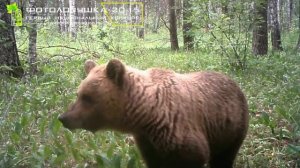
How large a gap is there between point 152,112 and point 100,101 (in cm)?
45

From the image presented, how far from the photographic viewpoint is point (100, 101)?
347 cm

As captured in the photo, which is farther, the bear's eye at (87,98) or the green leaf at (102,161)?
the green leaf at (102,161)

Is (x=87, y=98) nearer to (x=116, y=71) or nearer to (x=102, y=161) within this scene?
(x=116, y=71)

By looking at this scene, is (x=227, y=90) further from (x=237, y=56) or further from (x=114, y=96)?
(x=237, y=56)

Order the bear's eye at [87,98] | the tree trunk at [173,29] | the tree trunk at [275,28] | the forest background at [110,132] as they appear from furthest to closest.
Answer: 1. the tree trunk at [173,29]
2. the tree trunk at [275,28]
3. the forest background at [110,132]
4. the bear's eye at [87,98]

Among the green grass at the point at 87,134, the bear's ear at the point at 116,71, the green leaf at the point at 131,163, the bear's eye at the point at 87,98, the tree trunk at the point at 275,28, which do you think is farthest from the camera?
the tree trunk at the point at 275,28

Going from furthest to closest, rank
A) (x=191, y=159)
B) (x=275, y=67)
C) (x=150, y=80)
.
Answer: (x=275, y=67)
(x=150, y=80)
(x=191, y=159)

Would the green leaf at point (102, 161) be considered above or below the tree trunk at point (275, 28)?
below

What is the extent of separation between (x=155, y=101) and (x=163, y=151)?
425 mm

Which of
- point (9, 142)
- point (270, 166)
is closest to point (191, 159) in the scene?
point (270, 166)

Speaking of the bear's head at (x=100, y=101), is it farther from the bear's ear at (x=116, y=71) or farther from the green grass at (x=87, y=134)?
the green grass at (x=87, y=134)

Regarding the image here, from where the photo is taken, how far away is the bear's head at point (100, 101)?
345 centimetres

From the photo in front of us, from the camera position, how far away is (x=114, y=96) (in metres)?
3.47

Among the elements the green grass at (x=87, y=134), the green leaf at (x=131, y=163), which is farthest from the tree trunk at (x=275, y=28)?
the green leaf at (x=131, y=163)
